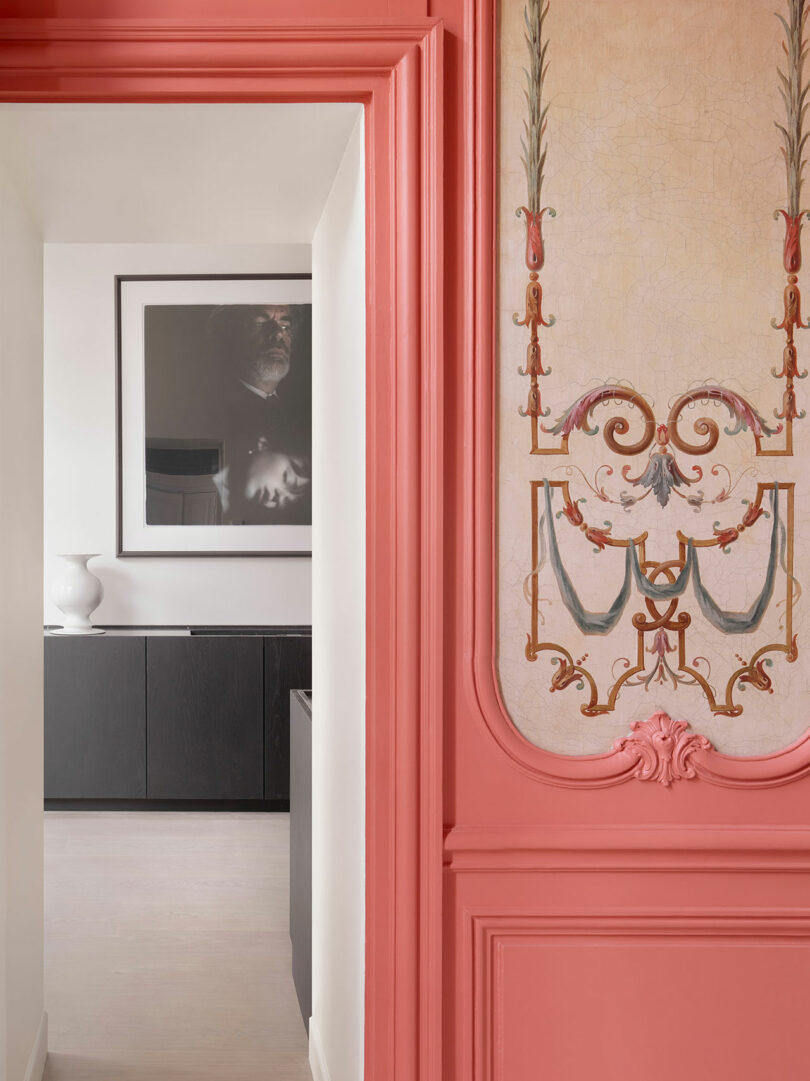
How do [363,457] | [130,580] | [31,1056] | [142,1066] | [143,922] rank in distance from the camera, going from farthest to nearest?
[130,580] < [143,922] < [142,1066] < [31,1056] < [363,457]

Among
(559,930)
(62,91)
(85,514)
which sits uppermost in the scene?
(62,91)

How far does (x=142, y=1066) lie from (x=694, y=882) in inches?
66.8

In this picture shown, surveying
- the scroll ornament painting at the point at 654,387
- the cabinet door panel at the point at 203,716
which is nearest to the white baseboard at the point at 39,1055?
the scroll ornament painting at the point at 654,387

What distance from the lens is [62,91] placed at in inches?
60.6

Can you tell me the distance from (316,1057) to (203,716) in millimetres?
2412

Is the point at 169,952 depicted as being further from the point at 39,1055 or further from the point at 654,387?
the point at 654,387

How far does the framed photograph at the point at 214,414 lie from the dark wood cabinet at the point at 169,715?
26.5 inches

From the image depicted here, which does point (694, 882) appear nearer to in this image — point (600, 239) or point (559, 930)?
point (559, 930)

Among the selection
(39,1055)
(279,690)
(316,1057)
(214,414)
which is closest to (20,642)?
(39,1055)

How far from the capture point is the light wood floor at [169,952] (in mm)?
2512

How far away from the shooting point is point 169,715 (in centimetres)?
460

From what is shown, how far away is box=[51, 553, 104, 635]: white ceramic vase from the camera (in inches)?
189

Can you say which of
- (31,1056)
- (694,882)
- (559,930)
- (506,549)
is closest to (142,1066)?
(31,1056)

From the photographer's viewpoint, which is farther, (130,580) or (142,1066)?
(130,580)
